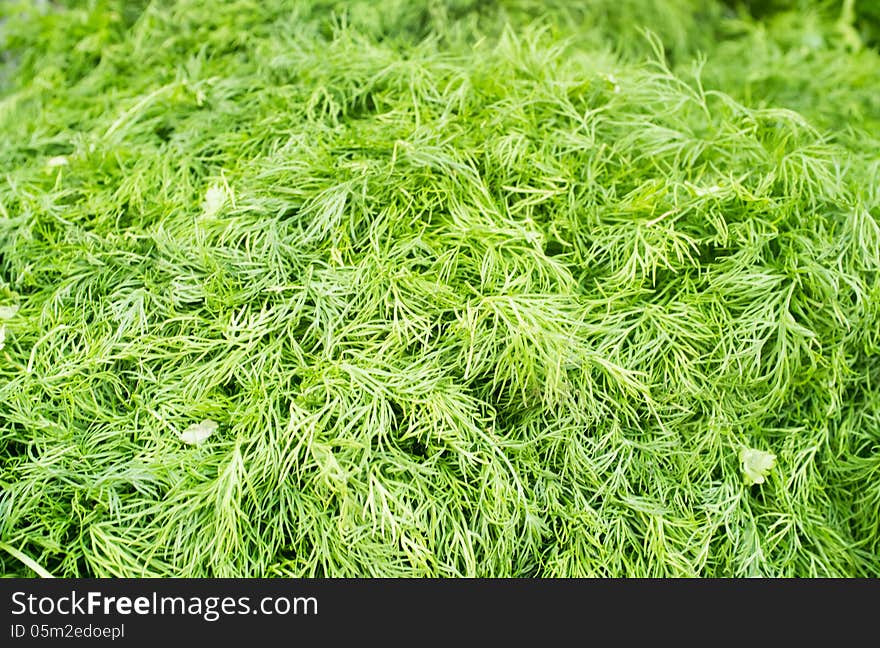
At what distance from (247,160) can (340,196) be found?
43cm

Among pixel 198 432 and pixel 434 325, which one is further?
pixel 434 325

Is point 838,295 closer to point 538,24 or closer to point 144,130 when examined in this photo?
point 538,24

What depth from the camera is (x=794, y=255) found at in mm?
2168

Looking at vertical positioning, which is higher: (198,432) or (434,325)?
(434,325)

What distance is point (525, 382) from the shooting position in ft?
6.25

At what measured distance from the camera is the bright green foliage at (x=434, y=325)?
1.84 metres

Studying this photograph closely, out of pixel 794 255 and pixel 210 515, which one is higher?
pixel 794 255

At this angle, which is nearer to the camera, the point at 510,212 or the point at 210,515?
the point at 210,515

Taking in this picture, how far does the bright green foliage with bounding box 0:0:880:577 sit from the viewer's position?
6.03ft

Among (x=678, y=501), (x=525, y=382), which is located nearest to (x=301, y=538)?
(x=525, y=382)

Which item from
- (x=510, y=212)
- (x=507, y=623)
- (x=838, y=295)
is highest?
(x=510, y=212)

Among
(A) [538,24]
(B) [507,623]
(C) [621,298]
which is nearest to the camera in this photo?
(B) [507,623]

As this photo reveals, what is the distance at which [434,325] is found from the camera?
6.63 ft

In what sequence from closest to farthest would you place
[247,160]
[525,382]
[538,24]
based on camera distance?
[525,382] → [247,160] → [538,24]
